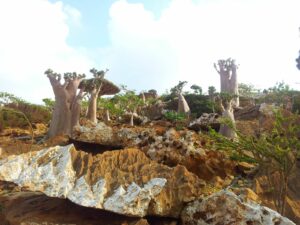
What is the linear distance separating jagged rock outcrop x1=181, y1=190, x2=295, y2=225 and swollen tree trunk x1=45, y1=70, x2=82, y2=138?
11.6 metres

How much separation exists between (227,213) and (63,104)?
12802 millimetres

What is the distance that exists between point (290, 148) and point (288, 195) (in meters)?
1.73

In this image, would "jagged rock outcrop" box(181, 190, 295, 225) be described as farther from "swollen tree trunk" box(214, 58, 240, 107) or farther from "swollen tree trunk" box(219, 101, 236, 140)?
"swollen tree trunk" box(214, 58, 240, 107)

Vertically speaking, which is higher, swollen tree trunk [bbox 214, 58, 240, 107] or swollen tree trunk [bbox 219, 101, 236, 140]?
swollen tree trunk [bbox 214, 58, 240, 107]

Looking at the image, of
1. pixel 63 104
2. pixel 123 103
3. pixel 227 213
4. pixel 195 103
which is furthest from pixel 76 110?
Answer: pixel 227 213

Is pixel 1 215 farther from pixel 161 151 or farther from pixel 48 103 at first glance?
pixel 48 103

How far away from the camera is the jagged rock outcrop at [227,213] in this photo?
17.6 feet

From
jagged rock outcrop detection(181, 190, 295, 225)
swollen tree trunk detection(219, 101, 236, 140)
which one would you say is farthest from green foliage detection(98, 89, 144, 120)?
jagged rock outcrop detection(181, 190, 295, 225)

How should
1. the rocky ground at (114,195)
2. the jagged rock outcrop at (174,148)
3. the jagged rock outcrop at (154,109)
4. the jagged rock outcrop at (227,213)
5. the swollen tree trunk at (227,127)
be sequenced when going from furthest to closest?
the jagged rock outcrop at (154,109), the swollen tree trunk at (227,127), the jagged rock outcrop at (174,148), the rocky ground at (114,195), the jagged rock outcrop at (227,213)

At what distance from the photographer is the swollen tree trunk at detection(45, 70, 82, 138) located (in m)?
16.7

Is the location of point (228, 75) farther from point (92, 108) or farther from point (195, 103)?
point (92, 108)

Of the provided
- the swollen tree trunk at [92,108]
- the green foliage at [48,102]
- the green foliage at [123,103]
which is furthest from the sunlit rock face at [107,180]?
the green foliage at [48,102]

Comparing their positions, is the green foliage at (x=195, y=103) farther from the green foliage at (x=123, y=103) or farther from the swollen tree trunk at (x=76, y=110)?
the swollen tree trunk at (x=76, y=110)

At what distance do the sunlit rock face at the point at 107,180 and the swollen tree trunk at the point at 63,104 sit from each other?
33.6ft
